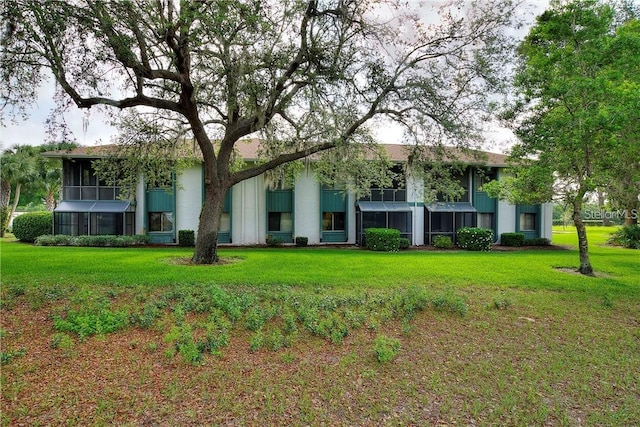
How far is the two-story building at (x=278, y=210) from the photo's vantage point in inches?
808

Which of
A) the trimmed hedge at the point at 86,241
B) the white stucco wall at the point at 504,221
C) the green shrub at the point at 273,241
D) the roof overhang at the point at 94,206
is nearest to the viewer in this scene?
the trimmed hedge at the point at 86,241

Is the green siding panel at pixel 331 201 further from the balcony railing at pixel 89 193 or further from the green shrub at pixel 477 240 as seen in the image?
the balcony railing at pixel 89 193

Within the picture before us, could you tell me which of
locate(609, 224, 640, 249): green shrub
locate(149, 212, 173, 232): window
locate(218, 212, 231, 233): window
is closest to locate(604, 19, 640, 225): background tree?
locate(609, 224, 640, 249): green shrub

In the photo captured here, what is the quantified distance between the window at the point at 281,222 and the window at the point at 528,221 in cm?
1559

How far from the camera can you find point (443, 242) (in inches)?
831

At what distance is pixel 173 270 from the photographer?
1086cm

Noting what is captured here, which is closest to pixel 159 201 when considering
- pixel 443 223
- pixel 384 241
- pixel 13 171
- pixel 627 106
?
pixel 384 241

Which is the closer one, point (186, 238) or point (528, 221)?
point (186, 238)

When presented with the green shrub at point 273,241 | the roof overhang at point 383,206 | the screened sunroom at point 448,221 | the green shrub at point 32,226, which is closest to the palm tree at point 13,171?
the green shrub at point 32,226

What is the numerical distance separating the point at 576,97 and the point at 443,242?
11.9 m

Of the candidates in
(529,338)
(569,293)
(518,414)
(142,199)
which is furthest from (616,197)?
(142,199)

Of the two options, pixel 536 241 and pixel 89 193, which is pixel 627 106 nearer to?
pixel 536 241

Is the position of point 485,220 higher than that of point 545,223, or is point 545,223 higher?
point 485,220

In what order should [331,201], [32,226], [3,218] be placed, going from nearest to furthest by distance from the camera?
1. [32,226]
2. [331,201]
3. [3,218]
